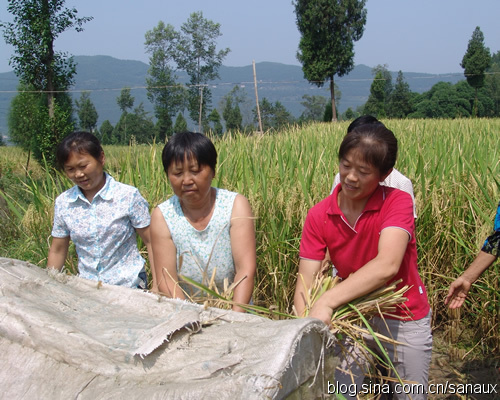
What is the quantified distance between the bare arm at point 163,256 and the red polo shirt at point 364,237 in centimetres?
48

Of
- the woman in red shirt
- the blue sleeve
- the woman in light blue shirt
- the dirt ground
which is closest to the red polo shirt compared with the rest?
the woman in red shirt

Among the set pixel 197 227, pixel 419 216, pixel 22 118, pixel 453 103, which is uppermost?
pixel 453 103

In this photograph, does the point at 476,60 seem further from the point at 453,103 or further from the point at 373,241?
the point at 373,241

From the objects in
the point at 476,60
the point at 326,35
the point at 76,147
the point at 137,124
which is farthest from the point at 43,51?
the point at 137,124

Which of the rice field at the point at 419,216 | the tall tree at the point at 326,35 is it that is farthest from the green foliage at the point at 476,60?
the rice field at the point at 419,216

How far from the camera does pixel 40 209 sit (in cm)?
323

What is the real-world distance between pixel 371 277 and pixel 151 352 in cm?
66

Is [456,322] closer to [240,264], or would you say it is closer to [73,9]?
[240,264]

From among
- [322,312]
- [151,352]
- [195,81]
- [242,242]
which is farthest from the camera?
[195,81]

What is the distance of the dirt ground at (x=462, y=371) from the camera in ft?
8.22

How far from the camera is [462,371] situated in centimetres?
272

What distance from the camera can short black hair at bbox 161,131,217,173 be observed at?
1.66m

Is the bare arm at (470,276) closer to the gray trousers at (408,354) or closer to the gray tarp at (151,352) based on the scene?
the gray trousers at (408,354)

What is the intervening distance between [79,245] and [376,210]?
1.27m
